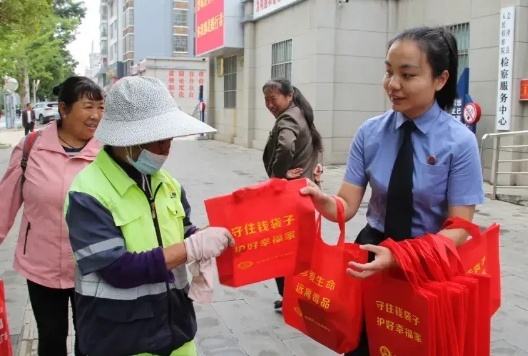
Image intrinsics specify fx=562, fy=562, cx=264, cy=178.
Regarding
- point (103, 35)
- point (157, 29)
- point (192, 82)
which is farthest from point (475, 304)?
point (103, 35)

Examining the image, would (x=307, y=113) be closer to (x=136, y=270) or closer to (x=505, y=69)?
(x=136, y=270)

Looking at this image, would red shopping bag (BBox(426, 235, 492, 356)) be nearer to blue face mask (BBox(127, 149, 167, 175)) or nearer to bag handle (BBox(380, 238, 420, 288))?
Result: bag handle (BBox(380, 238, 420, 288))

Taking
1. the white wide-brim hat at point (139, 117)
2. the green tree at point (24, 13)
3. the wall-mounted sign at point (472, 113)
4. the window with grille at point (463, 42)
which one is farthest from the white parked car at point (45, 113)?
the white wide-brim hat at point (139, 117)

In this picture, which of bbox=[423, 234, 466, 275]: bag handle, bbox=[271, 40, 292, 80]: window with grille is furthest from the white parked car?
bbox=[423, 234, 466, 275]: bag handle

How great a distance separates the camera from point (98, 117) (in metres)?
2.69

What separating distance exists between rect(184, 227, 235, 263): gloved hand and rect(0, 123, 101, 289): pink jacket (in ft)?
3.38

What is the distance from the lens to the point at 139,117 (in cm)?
174

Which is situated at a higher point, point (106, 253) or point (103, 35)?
point (103, 35)

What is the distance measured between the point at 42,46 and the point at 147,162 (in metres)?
32.8

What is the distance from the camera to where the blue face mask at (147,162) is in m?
1.76

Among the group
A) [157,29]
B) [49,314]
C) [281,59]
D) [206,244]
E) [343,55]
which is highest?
[157,29]

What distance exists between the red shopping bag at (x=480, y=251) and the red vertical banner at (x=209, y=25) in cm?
1507

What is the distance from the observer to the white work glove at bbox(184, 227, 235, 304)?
1.68m

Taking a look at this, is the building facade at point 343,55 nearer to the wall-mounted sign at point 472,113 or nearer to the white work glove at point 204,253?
the wall-mounted sign at point 472,113
